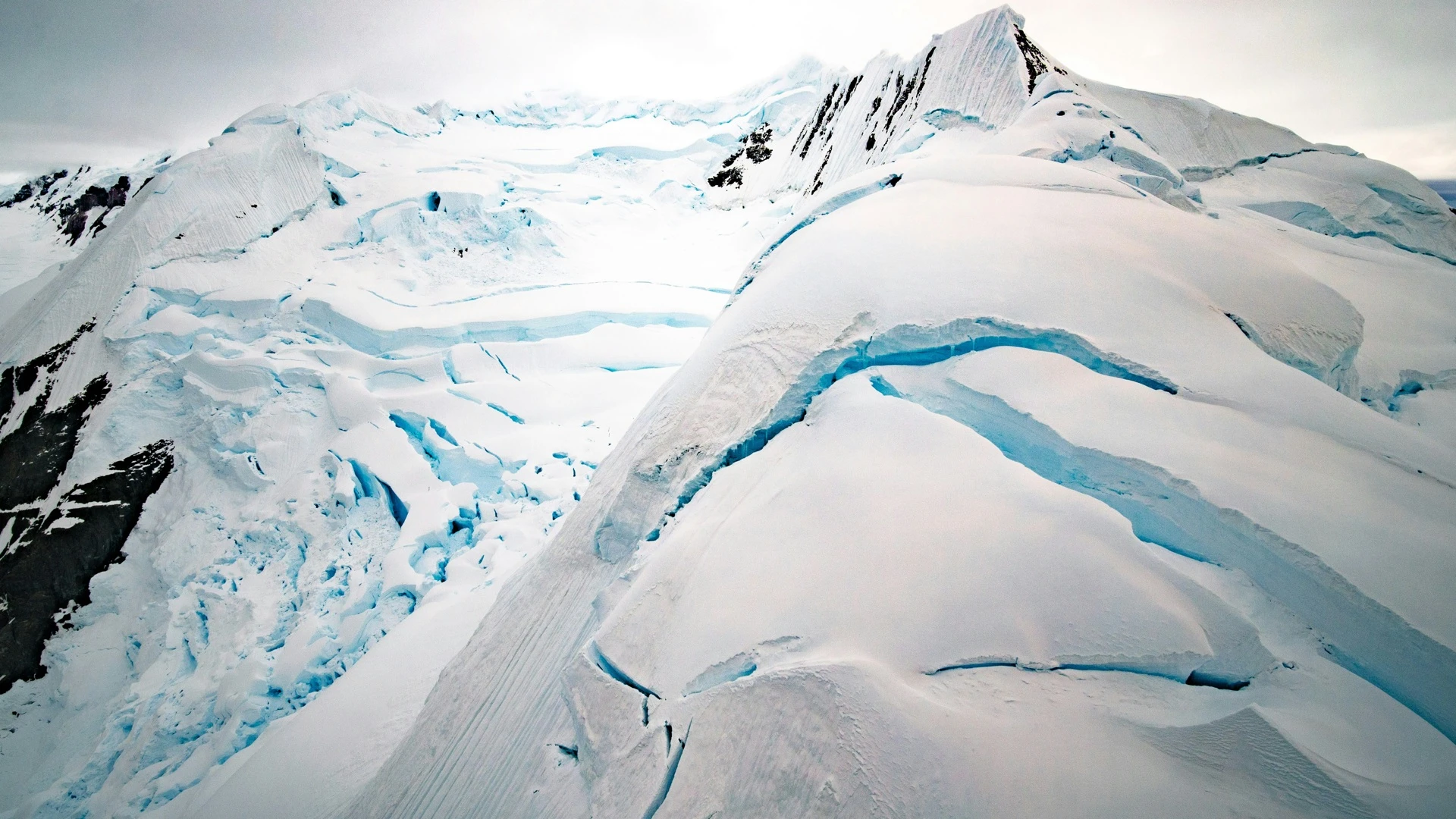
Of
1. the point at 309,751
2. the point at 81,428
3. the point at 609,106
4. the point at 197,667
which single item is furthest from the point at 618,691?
the point at 609,106

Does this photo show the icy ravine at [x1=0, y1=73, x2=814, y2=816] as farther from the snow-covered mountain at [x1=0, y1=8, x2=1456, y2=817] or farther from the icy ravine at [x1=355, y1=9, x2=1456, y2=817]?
the icy ravine at [x1=355, y1=9, x2=1456, y2=817]

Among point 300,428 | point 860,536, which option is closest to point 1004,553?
point 860,536

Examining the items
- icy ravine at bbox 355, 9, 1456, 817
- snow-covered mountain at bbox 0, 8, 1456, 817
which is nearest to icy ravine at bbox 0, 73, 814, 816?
snow-covered mountain at bbox 0, 8, 1456, 817

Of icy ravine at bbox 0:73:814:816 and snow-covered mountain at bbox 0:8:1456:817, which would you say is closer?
snow-covered mountain at bbox 0:8:1456:817

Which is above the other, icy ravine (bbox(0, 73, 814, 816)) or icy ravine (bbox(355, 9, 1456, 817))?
icy ravine (bbox(355, 9, 1456, 817))

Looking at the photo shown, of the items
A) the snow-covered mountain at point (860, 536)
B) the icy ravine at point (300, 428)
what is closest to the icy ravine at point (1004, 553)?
the snow-covered mountain at point (860, 536)

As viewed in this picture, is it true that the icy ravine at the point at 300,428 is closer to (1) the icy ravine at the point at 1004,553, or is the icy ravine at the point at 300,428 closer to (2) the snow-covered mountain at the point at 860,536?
(2) the snow-covered mountain at the point at 860,536

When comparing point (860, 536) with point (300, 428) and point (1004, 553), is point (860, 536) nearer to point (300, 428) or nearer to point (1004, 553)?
point (1004, 553)

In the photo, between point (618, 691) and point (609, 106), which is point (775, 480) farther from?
point (609, 106)
